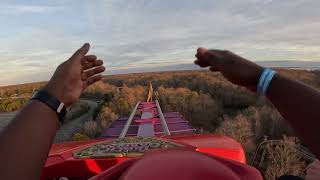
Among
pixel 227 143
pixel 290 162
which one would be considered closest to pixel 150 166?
pixel 227 143

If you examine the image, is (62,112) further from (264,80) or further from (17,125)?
(264,80)

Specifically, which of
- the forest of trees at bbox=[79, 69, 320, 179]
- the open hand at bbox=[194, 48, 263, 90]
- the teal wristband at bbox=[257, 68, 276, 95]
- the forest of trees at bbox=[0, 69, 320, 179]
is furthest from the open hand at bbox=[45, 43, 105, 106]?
the forest of trees at bbox=[79, 69, 320, 179]

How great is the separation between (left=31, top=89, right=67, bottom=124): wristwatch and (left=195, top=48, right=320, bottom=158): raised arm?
0.54 meters

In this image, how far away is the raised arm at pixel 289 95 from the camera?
1.35 m

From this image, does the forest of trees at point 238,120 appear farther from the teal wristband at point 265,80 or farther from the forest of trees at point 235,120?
the teal wristband at point 265,80

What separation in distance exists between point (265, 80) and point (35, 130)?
0.68 meters

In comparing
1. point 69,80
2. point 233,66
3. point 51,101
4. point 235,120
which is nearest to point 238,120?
point 235,120

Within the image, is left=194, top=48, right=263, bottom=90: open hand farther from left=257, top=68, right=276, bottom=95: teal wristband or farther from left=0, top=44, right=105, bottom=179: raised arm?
left=0, top=44, right=105, bottom=179: raised arm

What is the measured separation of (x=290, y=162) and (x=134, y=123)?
32.1 feet

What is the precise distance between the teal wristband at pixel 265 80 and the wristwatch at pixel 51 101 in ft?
1.95

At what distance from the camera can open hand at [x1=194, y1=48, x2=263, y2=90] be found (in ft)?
5.21

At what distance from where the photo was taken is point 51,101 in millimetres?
1479

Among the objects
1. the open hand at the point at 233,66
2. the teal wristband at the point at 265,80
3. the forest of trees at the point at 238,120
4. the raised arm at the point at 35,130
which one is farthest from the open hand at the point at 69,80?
the forest of trees at the point at 238,120

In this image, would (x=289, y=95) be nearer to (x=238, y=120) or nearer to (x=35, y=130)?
(x=35, y=130)
